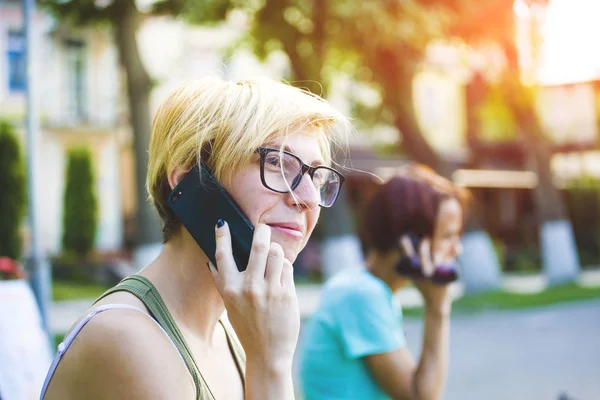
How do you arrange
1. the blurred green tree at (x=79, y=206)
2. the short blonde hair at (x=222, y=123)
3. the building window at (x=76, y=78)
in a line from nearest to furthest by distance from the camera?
the short blonde hair at (x=222, y=123)
the blurred green tree at (x=79, y=206)
the building window at (x=76, y=78)

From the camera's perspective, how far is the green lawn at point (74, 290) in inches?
667

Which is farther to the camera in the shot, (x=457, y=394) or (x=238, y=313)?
(x=457, y=394)

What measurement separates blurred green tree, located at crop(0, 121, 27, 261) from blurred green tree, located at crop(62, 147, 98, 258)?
9.74 ft

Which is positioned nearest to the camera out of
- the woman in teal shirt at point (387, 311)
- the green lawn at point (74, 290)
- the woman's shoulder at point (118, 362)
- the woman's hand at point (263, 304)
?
the woman's shoulder at point (118, 362)

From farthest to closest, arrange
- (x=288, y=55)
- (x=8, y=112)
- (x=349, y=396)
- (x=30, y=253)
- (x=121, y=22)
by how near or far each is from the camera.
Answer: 1. (x=8, y=112)
2. (x=288, y=55)
3. (x=121, y=22)
4. (x=30, y=253)
5. (x=349, y=396)

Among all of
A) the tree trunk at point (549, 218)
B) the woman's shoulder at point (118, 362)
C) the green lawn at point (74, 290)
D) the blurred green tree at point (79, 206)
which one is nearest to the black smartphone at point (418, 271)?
the woman's shoulder at point (118, 362)

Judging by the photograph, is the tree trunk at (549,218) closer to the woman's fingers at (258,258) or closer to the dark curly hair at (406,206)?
the dark curly hair at (406,206)

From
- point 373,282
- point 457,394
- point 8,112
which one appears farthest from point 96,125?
point 373,282

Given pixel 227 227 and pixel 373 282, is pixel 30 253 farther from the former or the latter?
pixel 227 227

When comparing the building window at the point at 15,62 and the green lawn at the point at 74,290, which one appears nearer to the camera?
the green lawn at the point at 74,290

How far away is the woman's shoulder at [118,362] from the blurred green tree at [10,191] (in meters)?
18.2

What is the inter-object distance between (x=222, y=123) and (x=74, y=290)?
1759cm

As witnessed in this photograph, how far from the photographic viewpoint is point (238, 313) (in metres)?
1.52

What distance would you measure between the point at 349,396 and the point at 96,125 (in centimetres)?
2315
